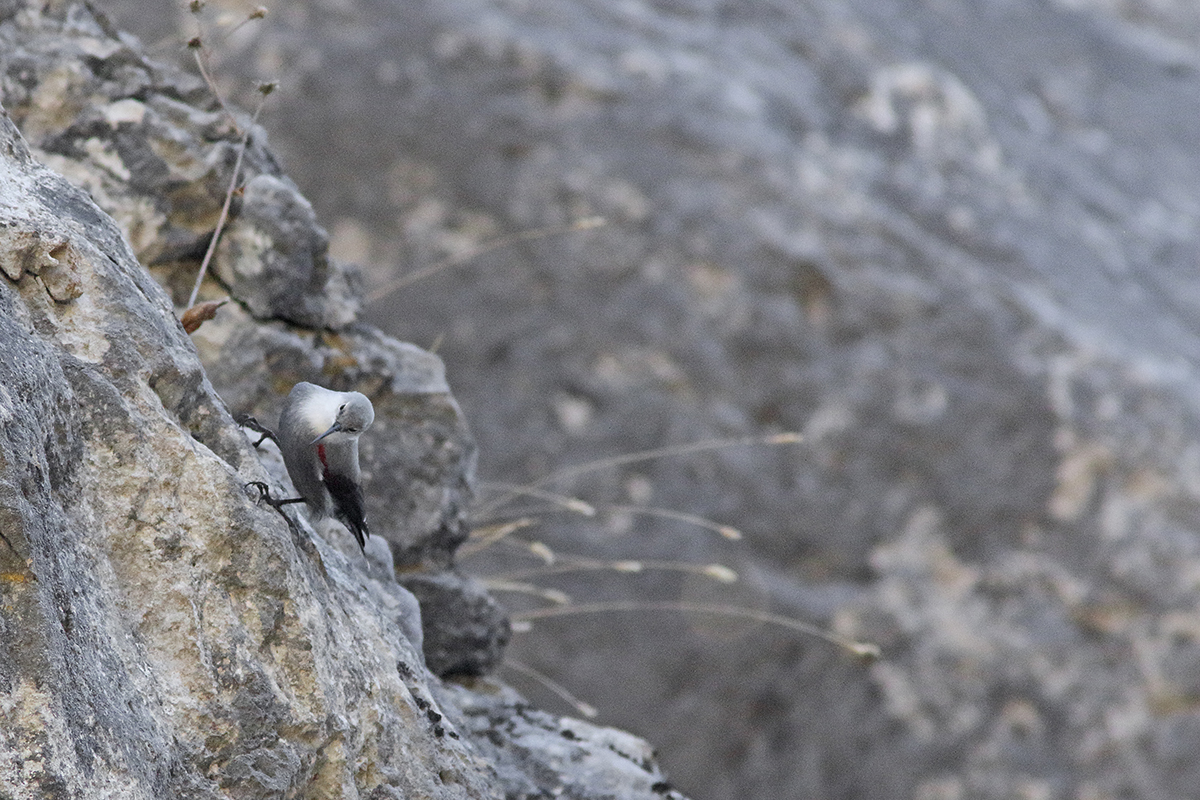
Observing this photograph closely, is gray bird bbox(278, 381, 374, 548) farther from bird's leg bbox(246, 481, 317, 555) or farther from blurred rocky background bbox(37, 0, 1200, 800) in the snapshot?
blurred rocky background bbox(37, 0, 1200, 800)

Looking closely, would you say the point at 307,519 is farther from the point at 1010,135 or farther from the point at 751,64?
the point at 1010,135

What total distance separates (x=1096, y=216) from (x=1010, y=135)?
48cm

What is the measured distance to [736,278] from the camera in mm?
3914

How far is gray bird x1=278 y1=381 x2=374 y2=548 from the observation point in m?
1.47

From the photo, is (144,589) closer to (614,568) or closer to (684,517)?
(684,517)

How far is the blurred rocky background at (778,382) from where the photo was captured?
3596 millimetres

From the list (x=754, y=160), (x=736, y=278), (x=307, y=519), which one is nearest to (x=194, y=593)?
(x=307, y=519)

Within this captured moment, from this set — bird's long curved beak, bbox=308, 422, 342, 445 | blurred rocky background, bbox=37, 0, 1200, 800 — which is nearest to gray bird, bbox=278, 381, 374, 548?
bird's long curved beak, bbox=308, 422, 342, 445

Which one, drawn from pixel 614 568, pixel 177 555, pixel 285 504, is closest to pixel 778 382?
pixel 614 568

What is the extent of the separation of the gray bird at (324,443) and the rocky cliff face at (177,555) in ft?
0.19

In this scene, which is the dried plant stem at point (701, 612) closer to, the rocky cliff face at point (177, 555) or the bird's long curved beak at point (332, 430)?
the rocky cliff face at point (177, 555)

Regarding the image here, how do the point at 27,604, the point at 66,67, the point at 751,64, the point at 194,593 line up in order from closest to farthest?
the point at 27,604 < the point at 194,593 < the point at 66,67 < the point at 751,64

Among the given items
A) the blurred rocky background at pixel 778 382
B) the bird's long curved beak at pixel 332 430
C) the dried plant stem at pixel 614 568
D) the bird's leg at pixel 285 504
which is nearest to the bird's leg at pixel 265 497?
the bird's leg at pixel 285 504

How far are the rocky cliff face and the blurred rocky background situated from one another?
1.63 m
